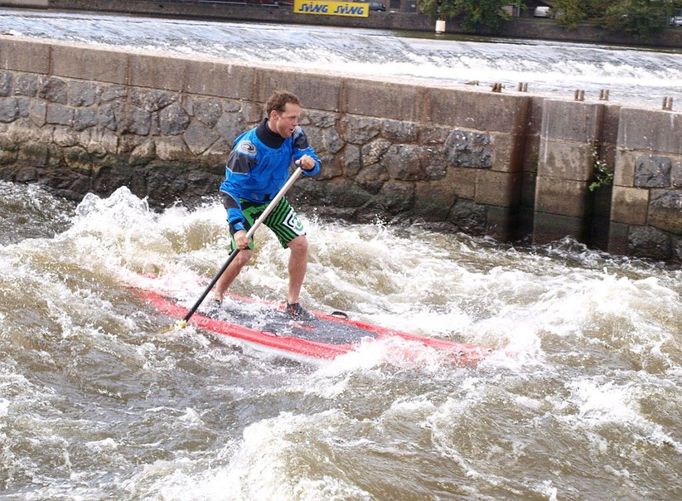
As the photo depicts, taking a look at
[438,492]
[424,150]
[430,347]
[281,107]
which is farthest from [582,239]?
[438,492]

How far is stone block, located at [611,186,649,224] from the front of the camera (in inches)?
391

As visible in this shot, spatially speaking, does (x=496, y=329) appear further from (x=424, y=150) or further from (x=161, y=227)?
(x=161, y=227)

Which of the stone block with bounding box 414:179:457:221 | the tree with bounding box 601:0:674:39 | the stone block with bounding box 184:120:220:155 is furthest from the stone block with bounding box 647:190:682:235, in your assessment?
the tree with bounding box 601:0:674:39

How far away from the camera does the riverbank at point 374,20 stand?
3506cm

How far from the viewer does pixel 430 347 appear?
737 cm

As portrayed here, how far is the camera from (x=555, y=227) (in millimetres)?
10297

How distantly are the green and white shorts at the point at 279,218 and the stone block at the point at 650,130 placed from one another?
3.61 meters

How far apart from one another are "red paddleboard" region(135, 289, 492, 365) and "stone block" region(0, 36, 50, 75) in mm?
4722

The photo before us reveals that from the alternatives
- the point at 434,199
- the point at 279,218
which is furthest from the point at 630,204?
the point at 279,218

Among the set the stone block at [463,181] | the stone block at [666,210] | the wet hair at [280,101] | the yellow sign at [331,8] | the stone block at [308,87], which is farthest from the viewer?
the yellow sign at [331,8]

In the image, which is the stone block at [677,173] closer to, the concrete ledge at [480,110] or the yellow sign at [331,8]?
the concrete ledge at [480,110]

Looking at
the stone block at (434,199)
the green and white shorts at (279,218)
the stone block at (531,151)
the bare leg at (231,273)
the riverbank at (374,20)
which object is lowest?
the bare leg at (231,273)

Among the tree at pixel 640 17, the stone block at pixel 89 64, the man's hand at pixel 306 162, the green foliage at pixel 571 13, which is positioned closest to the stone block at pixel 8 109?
the stone block at pixel 89 64

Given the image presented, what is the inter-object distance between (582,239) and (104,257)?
4.27 m
